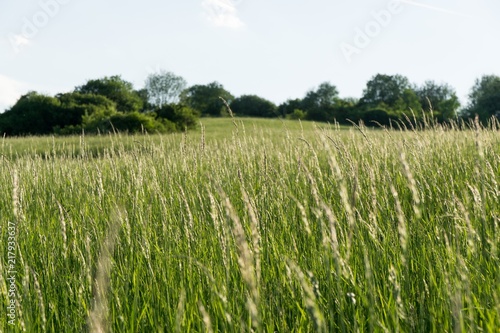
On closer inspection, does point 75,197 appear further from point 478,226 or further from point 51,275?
point 478,226

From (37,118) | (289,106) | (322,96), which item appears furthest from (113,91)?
(322,96)

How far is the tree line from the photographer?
27.1 metres

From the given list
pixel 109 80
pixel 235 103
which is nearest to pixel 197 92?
A: pixel 235 103

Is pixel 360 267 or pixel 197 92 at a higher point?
pixel 197 92

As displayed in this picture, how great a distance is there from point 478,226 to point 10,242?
2647 millimetres

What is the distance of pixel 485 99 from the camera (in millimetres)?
57812

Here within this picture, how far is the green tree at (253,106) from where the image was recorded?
70.2m

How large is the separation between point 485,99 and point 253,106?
34339 mm

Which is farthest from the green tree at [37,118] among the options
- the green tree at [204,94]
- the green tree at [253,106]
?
the green tree at [204,94]

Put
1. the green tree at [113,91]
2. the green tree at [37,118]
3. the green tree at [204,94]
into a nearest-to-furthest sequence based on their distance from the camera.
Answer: the green tree at [37,118], the green tree at [113,91], the green tree at [204,94]

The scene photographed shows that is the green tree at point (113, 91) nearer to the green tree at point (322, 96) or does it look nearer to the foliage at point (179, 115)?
the foliage at point (179, 115)

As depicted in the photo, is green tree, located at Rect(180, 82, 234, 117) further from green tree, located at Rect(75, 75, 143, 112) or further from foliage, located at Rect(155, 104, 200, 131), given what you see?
foliage, located at Rect(155, 104, 200, 131)

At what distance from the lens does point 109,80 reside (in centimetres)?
5372

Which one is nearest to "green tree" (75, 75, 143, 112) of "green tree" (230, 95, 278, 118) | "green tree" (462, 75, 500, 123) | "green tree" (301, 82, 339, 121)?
"green tree" (230, 95, 278, 118)
